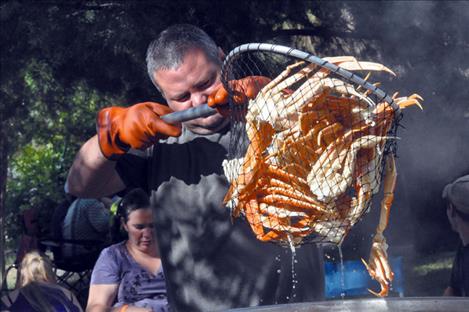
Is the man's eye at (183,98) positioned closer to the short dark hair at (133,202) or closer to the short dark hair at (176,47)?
the short dark hair at (176,47)

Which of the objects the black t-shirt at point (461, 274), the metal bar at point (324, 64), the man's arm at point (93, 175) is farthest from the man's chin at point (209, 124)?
the black t-shirt at point (461, 274)

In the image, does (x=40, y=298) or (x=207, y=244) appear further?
(x=40, y=298)

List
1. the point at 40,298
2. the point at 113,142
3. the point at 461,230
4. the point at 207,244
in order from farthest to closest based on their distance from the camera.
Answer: the point at 40,298 < the point at 461,230 < the point at 207,244 < the point at 113,142

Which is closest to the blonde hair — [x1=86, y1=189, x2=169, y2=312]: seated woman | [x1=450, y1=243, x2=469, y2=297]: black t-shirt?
[x1=86, y1=189, x2=169, y2=312]: seated woman

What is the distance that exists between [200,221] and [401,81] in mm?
2328

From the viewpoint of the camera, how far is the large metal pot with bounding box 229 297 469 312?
2.08 m

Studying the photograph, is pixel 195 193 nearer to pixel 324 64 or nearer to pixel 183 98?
pixel 183 98

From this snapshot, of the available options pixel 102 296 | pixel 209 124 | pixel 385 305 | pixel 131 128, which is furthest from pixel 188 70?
pixel 102 296

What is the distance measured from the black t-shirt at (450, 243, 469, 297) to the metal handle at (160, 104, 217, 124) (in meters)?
2.29

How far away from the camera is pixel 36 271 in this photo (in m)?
4.86

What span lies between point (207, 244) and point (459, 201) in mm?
2079

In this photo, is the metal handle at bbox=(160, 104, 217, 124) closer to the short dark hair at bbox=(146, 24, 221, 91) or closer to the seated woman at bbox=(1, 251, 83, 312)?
the short dark hair at bbox=(146, 24, 221, 91)

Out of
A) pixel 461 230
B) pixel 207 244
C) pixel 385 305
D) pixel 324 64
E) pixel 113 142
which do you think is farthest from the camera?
pixel 461 230

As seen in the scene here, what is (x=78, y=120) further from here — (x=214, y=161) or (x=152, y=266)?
(x=214, y=161)
